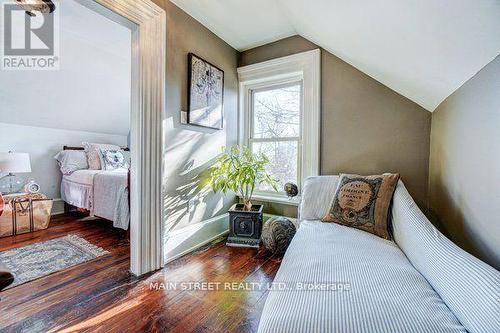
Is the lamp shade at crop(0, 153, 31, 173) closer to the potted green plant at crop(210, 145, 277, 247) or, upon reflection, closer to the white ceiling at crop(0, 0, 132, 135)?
the white ceiling at crop(0, 0, 132, 135)

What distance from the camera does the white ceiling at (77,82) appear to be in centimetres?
241

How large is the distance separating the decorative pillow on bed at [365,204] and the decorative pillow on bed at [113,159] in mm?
3824

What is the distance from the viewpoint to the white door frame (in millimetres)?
1722

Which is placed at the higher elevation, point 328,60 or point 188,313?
point 328,60

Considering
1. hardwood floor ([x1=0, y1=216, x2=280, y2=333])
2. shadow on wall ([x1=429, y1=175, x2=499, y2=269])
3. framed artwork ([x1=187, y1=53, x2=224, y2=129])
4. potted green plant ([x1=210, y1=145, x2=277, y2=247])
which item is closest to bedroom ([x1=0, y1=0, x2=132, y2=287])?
hardwood floor ([x1=0, y1=216, x2=280, y2=333])

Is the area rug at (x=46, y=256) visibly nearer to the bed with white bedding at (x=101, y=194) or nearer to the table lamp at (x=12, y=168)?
the bed with white bedding at (x=101, y=194)

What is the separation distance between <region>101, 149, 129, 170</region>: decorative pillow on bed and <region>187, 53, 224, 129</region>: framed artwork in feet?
8.39

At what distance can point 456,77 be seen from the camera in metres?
1.20

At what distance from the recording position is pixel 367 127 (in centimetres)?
213

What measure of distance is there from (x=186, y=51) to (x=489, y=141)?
2353 mm

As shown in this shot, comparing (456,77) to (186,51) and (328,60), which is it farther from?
(186,51)

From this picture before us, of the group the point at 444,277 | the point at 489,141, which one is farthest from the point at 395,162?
the point at 444,277

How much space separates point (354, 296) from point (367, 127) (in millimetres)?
1789

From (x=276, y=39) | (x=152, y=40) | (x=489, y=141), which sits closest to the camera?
(x=489, y=141)
